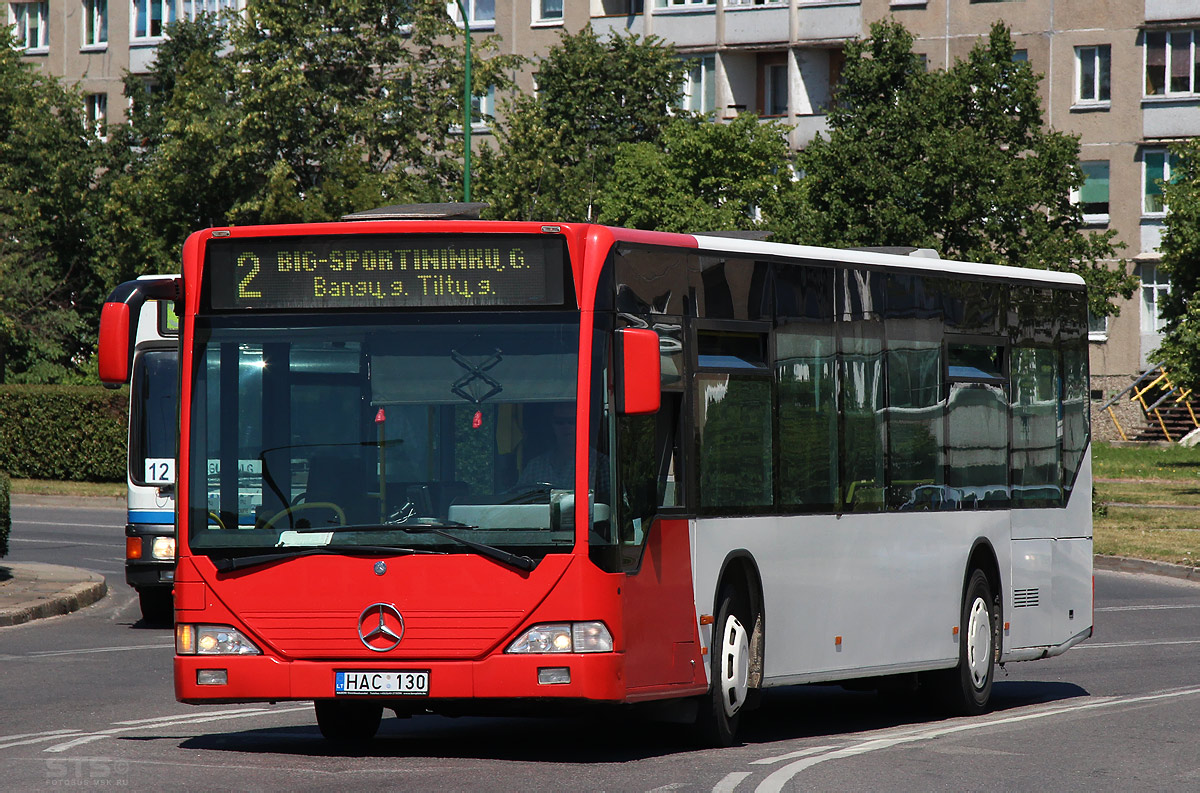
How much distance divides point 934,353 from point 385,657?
5095 mm

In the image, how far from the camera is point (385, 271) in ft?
32.1

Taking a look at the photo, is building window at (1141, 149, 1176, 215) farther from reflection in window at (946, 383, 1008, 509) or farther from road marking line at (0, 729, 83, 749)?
road marking line at (0, 729, 83, 749)

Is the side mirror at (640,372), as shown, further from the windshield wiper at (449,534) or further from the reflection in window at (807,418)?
the reflection in window at (807,418)

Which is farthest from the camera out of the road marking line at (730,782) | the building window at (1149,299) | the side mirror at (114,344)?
the building window at (1149,299)

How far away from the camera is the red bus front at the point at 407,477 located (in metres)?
9.36

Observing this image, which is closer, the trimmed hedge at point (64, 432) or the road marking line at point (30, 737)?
the road marking line at point (30, 737)

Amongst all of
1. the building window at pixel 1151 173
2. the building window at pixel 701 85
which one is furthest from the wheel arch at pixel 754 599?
the building window at pixel 701 85

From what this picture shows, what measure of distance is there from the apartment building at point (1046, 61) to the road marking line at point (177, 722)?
44702 mm

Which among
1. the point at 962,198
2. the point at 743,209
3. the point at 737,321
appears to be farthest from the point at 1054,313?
the point at 743,209

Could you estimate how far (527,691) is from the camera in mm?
9297

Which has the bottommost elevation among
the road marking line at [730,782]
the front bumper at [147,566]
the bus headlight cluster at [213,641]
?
the road marking line at [730,782]

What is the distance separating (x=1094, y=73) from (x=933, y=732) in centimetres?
5016

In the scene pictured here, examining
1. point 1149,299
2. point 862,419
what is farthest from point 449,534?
point 1149,299

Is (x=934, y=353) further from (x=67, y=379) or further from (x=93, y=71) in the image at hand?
(x=93, y=71)
